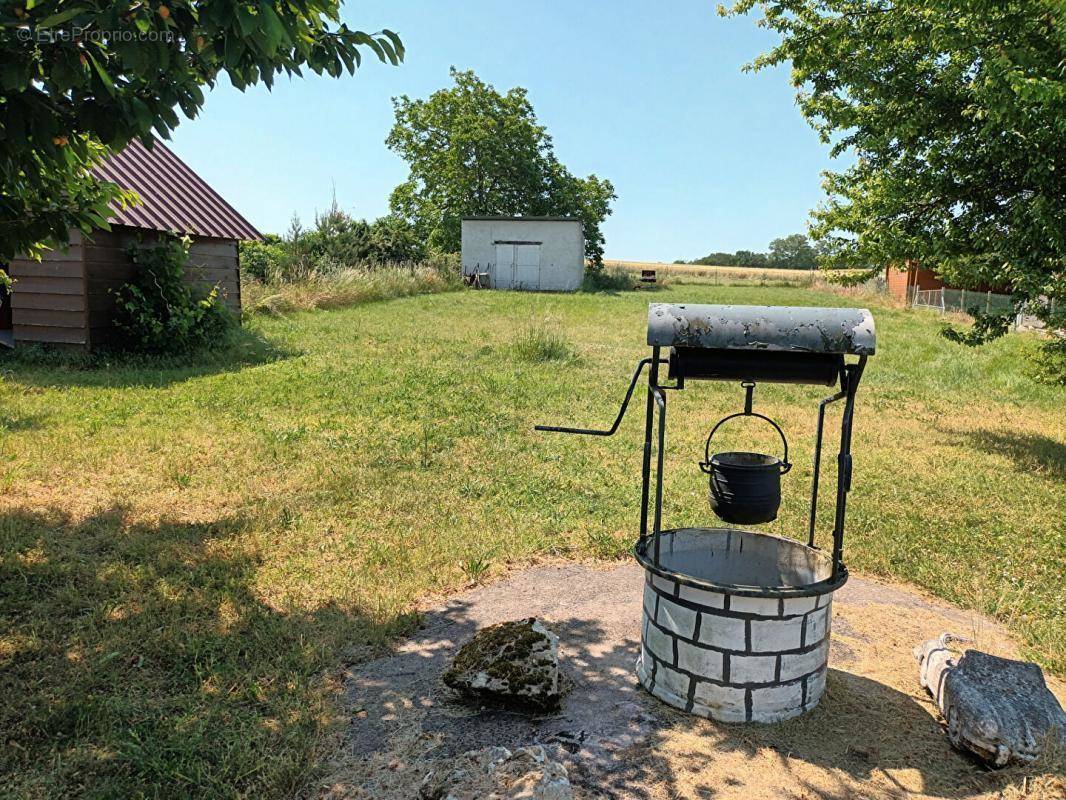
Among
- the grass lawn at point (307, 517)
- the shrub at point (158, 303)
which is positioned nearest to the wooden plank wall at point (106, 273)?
the shrub at point (158, 303)

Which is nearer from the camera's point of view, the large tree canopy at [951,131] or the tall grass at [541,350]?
the large tree canopy at [951,131]

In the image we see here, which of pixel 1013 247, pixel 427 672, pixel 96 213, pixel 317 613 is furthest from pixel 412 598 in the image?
pixel 1013 247

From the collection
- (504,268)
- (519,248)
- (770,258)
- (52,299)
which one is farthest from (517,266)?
(770,258)

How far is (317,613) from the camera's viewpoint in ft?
14.4

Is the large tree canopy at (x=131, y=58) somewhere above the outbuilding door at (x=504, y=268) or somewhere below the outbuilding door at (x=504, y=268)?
below

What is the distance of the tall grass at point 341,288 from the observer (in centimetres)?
1959

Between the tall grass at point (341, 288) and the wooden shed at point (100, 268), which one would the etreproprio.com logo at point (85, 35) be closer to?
the wooden shed at point (100, 268)

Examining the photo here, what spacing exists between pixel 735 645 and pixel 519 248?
3616 centimetres

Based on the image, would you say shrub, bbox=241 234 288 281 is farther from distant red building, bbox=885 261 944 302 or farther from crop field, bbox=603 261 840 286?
crop field, bbox=603 261 840 286

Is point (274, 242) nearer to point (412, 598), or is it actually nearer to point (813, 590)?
point (412, 598)

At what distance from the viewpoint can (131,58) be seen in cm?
276

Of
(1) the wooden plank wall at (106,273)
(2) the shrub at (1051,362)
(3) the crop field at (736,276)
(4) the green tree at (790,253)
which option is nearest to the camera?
(2) the shrub at (1051,362)

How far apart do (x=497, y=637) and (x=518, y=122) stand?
49.8 m

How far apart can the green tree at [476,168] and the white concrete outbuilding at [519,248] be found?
990cm
